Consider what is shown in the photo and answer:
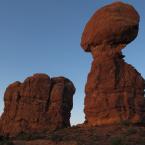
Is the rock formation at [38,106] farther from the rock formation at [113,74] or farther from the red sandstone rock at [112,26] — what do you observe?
the red sandstone rock at [112,26]

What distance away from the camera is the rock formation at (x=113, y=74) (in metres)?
49.5

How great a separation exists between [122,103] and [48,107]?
13.9 meters

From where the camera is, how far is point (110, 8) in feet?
177

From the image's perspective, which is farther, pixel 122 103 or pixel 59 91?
pixel 59 91

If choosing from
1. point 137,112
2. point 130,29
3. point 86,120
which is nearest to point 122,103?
point 137,112

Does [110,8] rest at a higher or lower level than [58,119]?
higher

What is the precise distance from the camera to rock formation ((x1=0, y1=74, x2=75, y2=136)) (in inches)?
2333

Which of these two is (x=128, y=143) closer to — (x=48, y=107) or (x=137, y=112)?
(x=137, y=112)

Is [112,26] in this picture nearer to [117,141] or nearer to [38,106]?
[38,106]

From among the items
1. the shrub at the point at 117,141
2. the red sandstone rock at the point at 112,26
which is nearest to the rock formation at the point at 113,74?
the red sandstone rock at the point at 112,26

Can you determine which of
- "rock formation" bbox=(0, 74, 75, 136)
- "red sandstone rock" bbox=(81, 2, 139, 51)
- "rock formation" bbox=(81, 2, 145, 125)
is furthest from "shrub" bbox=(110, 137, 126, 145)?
"rock formation" bbox=(0, 74, 75, 136)

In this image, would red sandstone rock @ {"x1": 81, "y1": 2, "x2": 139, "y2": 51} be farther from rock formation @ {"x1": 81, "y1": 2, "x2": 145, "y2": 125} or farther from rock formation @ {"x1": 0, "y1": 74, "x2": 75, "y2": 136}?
rock formation @ {"x1": 0, "y1": 74, "x2": 75, "y2": 136}

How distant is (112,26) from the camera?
52250 millimetres

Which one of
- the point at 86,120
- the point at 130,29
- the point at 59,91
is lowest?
the point at 86,120
